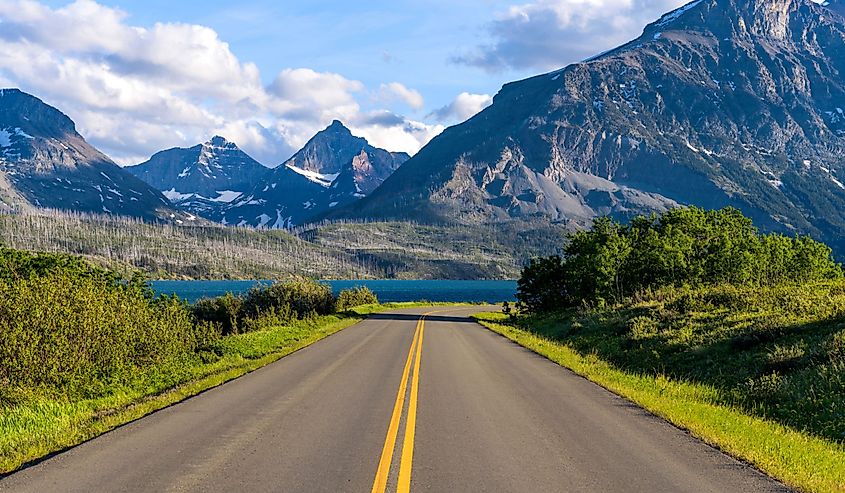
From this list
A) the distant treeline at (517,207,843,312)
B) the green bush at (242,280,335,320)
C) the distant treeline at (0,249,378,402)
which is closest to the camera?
the distant treeline at (0,249,378,402)

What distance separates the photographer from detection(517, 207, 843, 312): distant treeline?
45.6 metres

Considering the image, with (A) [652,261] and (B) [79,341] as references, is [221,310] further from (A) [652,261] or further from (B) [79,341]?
(B) [79,341]

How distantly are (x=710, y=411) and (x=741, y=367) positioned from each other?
216 inches

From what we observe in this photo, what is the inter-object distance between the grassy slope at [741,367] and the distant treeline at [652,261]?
13.1 meters

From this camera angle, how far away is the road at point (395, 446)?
830 centimetres

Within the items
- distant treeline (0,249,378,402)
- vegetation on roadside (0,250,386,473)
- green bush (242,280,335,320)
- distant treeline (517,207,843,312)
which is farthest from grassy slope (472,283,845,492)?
green bush (242,280,335,320)

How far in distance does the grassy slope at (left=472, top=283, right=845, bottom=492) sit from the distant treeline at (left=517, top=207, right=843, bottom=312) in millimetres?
13071

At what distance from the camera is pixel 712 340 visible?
71.2ft

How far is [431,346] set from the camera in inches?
1150

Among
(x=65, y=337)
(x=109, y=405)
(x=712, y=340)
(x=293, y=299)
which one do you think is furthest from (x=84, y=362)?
(x=293, y=299)

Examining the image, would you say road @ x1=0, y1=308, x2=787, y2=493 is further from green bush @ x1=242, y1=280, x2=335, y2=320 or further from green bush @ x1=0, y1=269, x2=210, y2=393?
green bush @ x1=242, y1=280, x2=335, y2=320

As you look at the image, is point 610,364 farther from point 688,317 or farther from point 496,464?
point 496,464

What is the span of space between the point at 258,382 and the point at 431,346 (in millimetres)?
12977

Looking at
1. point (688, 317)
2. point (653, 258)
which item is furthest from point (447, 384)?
point (653, 258)
